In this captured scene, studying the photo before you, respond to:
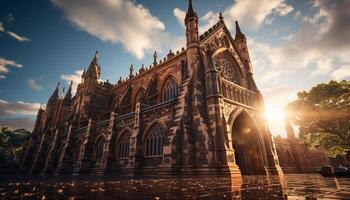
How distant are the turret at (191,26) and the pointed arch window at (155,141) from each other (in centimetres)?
907

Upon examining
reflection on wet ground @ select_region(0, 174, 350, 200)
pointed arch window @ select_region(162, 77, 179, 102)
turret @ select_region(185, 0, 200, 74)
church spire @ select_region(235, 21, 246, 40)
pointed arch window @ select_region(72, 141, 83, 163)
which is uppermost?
church spire @ select_region(235, 21, 246, 40)

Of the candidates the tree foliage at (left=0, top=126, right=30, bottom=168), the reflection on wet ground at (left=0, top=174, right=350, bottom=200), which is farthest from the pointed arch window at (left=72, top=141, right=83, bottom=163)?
the tree foliage at (left=0, top=126, right=30, bottom=168)

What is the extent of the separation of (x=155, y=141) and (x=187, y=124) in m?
3.73

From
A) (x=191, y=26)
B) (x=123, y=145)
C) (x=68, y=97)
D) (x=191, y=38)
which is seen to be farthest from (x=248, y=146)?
(x=68, y=97)

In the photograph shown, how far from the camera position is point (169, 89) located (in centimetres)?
2173

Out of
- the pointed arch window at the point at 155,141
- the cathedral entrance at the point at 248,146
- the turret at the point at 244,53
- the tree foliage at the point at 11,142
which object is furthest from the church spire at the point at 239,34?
the tree foliage at the point at 11,142

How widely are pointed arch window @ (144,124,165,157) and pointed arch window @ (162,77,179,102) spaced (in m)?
5.65

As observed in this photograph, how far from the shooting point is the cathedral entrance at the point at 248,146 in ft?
Answer: 57.6

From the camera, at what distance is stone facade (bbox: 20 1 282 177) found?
13.6m

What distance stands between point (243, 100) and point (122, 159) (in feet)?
46.5

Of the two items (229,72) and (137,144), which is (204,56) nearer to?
(229,72)

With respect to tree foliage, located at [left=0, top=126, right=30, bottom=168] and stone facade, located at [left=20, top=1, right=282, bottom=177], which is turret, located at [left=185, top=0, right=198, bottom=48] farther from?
tree foliage, located at [left=0, top=126, right=30, bottom=168]

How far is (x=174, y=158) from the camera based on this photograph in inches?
518

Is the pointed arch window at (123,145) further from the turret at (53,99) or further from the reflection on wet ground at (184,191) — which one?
the turret at (53,99)
